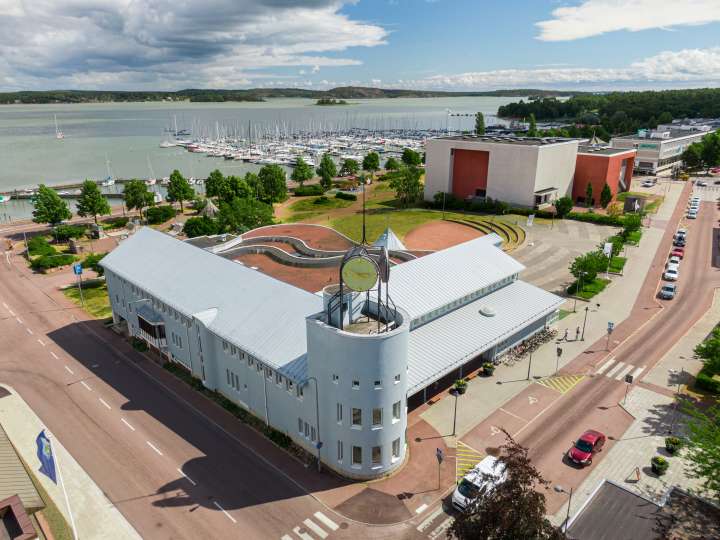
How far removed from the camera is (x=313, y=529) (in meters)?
28.3

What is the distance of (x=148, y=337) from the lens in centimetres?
4634

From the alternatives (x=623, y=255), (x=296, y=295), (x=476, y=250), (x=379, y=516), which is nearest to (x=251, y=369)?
(x=296, y=295)

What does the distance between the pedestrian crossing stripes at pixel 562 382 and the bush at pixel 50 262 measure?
69.5m

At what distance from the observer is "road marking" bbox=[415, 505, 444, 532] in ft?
93.0

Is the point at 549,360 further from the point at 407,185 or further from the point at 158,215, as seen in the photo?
the point at 158,215

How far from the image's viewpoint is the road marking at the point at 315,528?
27938 millimetres

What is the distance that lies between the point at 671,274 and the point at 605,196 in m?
42.4

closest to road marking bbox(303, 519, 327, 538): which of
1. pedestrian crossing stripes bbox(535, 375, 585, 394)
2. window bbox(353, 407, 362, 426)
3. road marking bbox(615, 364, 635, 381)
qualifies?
window bbox(353, 407, 362, 426)

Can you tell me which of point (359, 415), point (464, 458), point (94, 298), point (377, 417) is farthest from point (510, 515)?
point (94, 298)

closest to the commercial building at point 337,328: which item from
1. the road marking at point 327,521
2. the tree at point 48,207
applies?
the road marking at point 327,521

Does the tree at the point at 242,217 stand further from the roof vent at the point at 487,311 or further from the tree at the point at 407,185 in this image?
the roof vent at the point at 487,311

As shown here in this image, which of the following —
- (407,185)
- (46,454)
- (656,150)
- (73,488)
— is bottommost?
(73,488)

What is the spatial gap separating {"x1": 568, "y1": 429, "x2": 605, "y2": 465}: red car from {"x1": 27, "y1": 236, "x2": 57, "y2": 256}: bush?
81661mm

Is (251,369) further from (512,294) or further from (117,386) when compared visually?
(512,294)
